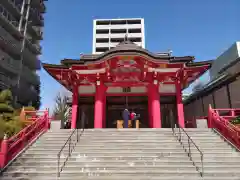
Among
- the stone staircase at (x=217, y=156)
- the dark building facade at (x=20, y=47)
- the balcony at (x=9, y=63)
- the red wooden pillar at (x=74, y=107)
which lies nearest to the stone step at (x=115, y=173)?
the stone staircase at (x=217, y=156)

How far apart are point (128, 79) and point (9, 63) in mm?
23395

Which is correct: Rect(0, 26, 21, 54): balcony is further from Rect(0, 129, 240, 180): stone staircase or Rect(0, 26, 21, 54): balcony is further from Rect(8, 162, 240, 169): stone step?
Rect(8, 162, 240, 169): stone step

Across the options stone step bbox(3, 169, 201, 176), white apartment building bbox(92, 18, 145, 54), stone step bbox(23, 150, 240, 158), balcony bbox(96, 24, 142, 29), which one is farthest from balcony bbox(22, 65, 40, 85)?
balcony bbox(96, 24, 142, 29)

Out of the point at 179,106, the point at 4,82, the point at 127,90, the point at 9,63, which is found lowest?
the point at 179,106

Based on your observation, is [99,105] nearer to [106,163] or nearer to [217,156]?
[106,163]

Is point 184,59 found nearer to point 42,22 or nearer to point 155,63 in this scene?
point 155,63

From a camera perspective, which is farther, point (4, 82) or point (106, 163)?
point (4, 82)

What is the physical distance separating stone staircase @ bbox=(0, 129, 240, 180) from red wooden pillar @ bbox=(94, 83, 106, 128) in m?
3.36

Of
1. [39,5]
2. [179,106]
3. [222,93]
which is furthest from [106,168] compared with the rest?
[39,5]

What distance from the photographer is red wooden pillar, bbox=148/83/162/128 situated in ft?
47.5

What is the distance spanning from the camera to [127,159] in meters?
8.84

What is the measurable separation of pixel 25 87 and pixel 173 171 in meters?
→ 32.2

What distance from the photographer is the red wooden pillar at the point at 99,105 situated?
14.8 meters

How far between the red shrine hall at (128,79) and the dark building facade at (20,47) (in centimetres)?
1682
